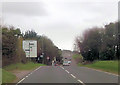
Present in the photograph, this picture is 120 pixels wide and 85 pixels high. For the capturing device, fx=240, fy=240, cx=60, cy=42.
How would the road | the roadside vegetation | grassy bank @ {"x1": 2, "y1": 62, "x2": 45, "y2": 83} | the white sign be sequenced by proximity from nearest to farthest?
the road
grassy bank @ {"x1": 2, "y1": 62, "x2": 45, "y2": 83}
the roadside vegetation
the white sign

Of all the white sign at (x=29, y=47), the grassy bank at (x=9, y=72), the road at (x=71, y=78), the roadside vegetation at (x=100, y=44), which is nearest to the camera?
the road at (x=71, y=78)

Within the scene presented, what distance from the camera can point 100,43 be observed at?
6412 cm

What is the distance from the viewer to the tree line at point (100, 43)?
193 ft

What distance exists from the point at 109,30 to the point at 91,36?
19.7ft

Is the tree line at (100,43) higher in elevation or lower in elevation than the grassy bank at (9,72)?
higher

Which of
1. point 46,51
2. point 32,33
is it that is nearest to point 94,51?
point 46,51

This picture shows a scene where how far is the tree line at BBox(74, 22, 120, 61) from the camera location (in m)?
58.9

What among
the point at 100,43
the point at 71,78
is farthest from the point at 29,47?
the point at 71,78

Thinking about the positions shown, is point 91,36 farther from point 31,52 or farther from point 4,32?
point 4,32

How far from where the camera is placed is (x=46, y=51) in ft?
311

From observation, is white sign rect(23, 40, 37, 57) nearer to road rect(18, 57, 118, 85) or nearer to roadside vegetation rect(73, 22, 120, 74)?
roadside vegetation rect(73, 22, 120, 74)

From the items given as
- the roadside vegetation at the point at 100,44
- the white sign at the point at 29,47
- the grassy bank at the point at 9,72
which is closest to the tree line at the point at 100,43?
the roadside vegetation at the point at 100,44

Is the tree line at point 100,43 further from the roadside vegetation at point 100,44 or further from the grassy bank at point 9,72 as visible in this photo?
the grassy bank at point 9,72

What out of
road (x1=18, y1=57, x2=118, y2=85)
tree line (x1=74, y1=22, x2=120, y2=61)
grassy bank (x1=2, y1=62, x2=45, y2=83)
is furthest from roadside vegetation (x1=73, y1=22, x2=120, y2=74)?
road (x1=18, y1=57, x2=118, y2=85)
